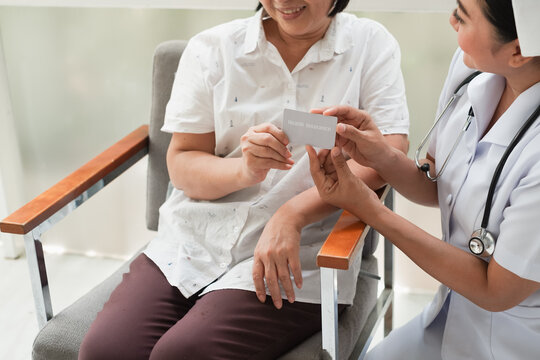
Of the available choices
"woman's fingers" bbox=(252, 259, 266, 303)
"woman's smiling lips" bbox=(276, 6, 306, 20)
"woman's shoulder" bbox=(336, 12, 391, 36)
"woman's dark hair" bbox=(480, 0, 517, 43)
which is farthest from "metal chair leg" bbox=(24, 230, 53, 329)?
A: "woman's dark hair" bbox=(480, 0, 517, 43)

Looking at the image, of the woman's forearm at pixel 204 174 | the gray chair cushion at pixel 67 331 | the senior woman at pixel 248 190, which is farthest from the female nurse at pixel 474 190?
the gray chair cushion at pixel 67 331

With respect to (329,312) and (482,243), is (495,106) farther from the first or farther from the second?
(329,312)

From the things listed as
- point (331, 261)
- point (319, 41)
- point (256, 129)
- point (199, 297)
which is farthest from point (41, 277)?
point (319, 41)

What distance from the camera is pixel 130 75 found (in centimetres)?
243

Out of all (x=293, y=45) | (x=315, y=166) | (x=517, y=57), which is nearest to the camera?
(x=517, y=57)

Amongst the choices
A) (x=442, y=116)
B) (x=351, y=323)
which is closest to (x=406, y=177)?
(x=442, y=116)

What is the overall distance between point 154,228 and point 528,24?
1.29 m

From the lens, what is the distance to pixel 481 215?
133 centimetres

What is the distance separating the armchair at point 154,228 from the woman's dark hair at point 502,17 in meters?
Result: 0.48

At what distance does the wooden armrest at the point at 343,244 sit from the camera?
4.26 feet

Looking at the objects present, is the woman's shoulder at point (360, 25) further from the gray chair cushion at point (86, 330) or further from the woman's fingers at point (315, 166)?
the gray chair cushion at point (86, 330)

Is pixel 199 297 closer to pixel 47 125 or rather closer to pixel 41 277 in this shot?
pixel 41 277

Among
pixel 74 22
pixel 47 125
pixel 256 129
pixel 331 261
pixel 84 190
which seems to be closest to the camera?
pixel 331 261

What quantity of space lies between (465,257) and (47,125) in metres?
1.83
